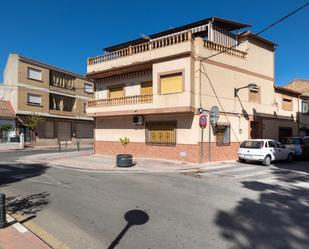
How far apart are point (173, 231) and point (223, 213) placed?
1782 millimetres

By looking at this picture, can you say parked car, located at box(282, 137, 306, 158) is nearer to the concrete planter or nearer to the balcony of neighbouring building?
the balcony of neighbouring building

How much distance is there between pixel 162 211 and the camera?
601 centimetres

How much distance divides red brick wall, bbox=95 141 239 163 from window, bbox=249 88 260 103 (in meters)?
4.31

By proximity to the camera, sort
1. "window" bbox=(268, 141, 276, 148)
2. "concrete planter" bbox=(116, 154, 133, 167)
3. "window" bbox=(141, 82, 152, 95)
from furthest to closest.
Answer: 1. "window" bbox=(141, 82, 152, 95)
2. "window" bbox=(268, 141, 276, 148)
3. "concrete planter" bbox=(116, 154, 133, 167)

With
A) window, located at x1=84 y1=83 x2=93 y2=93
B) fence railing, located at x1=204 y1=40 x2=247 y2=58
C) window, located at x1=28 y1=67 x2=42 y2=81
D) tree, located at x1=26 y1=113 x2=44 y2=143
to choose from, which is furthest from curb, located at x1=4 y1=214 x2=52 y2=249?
window, located at x1=84 y1=83 x2=93 y2=93

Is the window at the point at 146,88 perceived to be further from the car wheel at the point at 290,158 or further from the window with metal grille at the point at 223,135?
the car wheel at the point at 290,158

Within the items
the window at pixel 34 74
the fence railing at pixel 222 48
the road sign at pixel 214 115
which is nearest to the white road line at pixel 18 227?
the road sign at pixel 214 115

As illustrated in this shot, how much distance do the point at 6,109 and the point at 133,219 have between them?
3030cm

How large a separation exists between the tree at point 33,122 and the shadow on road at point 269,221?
28478mm

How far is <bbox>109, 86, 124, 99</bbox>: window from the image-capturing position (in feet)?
63.4

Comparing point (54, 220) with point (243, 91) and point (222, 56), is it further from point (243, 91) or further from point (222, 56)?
point (243, 91)

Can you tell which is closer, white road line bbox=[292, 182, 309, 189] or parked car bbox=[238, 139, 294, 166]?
white road line bbox=[292, 182, 309, 189]

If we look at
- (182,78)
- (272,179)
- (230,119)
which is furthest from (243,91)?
(272,179)

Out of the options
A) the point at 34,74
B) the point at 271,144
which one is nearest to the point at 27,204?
the point at 271,144
